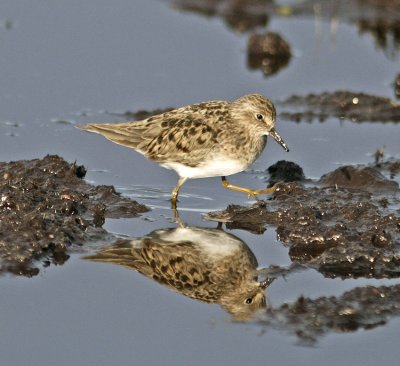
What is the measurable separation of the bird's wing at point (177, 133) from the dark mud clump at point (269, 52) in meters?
5.71

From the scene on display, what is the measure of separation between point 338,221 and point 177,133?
238 centimetres

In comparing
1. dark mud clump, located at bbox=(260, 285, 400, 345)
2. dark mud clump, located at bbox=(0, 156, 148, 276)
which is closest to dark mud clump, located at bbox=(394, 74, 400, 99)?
dark mud clump, located at bbox=(0, 156, 148, 276)

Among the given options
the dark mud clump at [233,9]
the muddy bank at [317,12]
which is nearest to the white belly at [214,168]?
the muddy bank at [317,12]

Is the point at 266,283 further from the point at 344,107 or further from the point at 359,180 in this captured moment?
the point at 344,107

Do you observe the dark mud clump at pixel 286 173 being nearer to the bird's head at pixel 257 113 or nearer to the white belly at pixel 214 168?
the bird's head at pixel 257 113

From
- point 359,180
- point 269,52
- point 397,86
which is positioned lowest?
Answer: point 359,180

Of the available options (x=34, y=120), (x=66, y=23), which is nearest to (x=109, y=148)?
(x=34, y=120)

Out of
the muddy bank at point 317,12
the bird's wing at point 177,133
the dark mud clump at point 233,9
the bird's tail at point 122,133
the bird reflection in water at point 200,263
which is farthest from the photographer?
the dark mud clump at point 233,9

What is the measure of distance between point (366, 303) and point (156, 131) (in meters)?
4.25

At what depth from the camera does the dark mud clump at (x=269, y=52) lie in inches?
775

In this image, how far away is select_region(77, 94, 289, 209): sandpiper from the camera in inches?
533

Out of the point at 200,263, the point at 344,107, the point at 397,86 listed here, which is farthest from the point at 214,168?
the point at 397,86

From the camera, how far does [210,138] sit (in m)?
13.6

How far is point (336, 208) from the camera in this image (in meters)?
13.0
